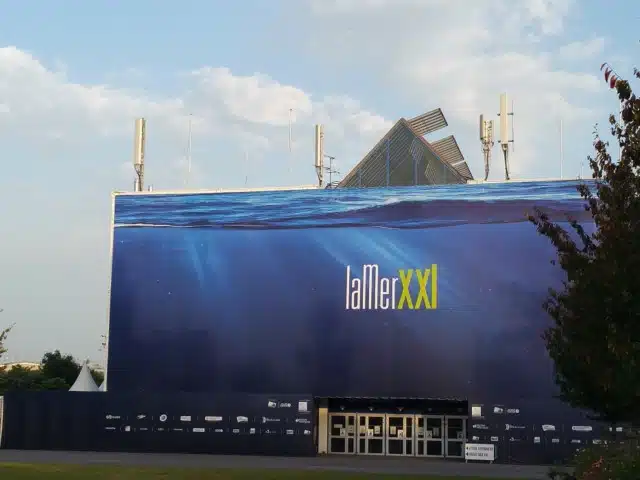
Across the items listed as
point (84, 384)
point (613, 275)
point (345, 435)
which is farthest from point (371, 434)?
point (613, 275)

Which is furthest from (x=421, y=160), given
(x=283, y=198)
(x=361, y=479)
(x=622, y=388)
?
(x=622, y=388)

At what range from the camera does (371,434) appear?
44.1 meters

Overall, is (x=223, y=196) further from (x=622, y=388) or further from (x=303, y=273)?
(x=622, y=388)

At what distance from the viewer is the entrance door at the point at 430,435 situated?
4328 centimetres

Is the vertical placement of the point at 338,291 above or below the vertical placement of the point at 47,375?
above

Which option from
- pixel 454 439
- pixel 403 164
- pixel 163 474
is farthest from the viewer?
pixel 403 164

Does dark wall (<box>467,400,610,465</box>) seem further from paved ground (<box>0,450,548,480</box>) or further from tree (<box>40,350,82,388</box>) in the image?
tree (<box>40,350,82,388</box>)

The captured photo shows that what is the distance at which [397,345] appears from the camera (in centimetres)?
4341

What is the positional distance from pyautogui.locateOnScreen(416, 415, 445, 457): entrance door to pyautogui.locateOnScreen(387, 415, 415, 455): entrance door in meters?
0.41

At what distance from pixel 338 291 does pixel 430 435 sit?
8.50m

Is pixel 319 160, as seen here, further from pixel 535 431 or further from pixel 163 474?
pixel 163 474

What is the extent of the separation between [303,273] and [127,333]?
997 centimetres

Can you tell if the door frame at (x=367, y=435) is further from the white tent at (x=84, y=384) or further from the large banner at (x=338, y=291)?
the white tent at (x=84, y=384)

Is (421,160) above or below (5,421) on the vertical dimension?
above
